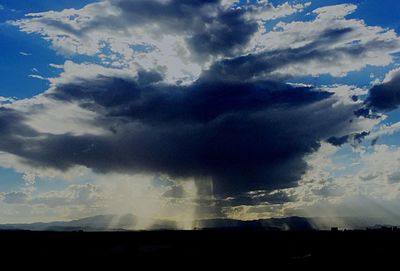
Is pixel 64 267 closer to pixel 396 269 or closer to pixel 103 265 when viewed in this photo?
pixel 103 265

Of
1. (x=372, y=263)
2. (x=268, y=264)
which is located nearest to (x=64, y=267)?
(x=268, y=264)

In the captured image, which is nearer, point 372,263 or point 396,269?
point 396,269

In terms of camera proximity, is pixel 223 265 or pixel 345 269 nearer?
pixel 345 269

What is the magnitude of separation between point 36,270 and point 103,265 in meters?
14.1

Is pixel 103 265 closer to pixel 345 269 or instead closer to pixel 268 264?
pixel 268 264

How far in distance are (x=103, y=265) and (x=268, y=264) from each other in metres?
34.8

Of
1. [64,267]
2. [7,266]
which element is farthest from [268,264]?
[7,266]

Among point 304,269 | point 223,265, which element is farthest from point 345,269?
point 223,265

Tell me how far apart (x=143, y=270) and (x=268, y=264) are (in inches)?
1046

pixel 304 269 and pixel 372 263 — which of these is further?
pixel 372 263

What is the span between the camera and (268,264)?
100938 millimetres

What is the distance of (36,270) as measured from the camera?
305 feet

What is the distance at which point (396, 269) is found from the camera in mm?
89250

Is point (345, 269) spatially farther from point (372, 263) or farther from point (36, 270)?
point (36, 270)
